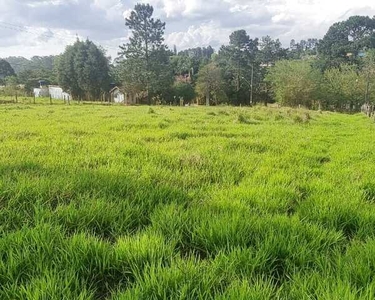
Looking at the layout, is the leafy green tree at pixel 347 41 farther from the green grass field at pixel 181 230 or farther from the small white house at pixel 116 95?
the green grass field at pixel 181 230

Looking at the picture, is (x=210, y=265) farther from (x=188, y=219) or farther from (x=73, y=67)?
(x=73, y=67)

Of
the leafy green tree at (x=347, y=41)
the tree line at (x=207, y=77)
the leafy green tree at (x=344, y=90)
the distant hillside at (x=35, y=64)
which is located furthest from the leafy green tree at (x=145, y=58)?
the distant hillside at (x=35, y=64)

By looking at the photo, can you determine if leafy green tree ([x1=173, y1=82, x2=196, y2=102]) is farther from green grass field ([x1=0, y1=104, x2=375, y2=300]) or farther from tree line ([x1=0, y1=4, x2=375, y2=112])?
green grass field ([x1=0, y1=104, x2=375, y2=300])

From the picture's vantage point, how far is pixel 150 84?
49000 millimetres

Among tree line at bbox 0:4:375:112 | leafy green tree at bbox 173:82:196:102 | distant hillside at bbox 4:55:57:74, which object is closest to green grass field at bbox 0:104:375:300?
tree line at bbox 0:4:375:112

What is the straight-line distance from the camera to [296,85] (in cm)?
4891

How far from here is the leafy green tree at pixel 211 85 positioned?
173 feet

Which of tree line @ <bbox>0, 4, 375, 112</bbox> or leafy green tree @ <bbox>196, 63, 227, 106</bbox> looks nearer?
tree line @ <bbox>0, 4, 375, 112</bbox>

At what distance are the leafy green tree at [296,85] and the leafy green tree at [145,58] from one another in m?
18.5

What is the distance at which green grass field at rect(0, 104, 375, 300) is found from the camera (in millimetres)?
1849

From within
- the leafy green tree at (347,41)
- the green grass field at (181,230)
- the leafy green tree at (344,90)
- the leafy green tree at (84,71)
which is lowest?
the green grass field at (181,230)

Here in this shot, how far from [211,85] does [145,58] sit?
12.0 meters

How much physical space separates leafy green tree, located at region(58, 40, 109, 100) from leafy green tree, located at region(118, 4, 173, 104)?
486cm

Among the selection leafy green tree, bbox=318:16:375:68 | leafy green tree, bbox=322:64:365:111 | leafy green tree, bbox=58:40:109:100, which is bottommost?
leafy green tree, bbox=322:64:365:111
